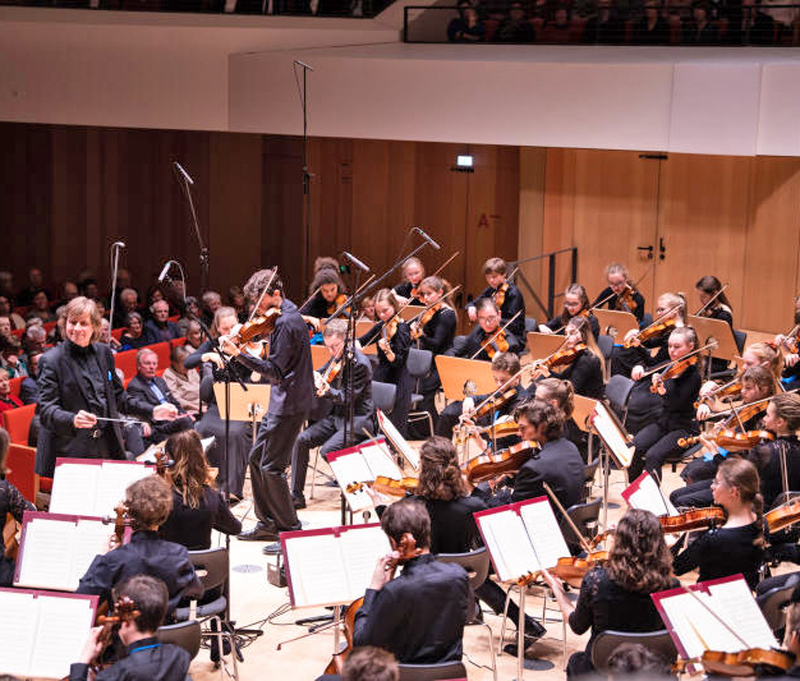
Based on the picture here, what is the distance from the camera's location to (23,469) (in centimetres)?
713

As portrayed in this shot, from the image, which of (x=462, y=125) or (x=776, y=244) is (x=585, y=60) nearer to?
(x=462, y=125)

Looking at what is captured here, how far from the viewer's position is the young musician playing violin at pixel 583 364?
25.9ft

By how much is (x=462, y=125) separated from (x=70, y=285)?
4.79 metres

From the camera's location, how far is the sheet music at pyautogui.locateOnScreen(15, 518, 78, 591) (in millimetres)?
4887

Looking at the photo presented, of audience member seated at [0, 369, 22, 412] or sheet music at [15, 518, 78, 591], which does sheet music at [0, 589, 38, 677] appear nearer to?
sheet music at [15, 518, 78, 591]

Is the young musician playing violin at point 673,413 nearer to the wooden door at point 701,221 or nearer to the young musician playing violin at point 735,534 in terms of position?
the young musician playing violin at point 735,534

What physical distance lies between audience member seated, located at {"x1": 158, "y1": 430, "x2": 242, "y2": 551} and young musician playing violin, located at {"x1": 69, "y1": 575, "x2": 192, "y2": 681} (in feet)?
4.10

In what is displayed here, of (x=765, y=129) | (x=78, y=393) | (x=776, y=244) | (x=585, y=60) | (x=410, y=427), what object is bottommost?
(x=410, y=427)

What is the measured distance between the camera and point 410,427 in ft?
31.1

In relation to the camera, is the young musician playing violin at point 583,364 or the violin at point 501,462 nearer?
the violin at point 501,462

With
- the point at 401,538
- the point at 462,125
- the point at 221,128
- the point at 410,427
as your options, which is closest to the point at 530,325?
the point at 410,427

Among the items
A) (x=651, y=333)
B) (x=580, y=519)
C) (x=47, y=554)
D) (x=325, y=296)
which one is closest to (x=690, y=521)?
(x=580, y=519)

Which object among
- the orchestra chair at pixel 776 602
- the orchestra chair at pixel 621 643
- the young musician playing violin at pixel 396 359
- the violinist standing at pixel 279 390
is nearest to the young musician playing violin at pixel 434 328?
the young musician playing violin at pixel 396 359

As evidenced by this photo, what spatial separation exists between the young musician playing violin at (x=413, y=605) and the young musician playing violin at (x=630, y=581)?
538 millimetres
